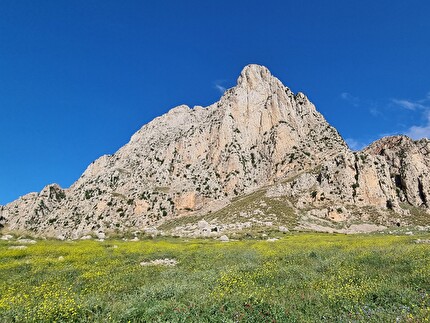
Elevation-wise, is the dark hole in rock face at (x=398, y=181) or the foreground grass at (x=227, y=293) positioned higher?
the dark hole in rock face at (x=398, y=181)

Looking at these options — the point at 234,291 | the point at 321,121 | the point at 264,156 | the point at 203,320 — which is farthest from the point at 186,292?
the point at 321,121

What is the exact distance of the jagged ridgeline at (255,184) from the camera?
120 m

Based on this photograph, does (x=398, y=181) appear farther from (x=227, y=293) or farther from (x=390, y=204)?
(x=227, y=293)

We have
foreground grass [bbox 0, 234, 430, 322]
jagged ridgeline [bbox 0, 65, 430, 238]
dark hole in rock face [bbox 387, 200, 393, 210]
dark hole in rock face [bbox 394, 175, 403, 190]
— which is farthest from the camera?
dark hole in rock face [bbox 394, 175, 403, 190]

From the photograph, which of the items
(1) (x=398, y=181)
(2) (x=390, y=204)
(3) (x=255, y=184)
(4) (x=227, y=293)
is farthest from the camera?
(3) (x=255, y=184)

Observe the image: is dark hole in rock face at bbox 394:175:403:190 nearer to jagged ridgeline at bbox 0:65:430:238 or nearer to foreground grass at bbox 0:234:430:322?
jagged ridgeline at bbox 0:65:430:238

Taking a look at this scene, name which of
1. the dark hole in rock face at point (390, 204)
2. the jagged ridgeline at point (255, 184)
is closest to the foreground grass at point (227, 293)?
the jagged ridgeline at point (255, 184)

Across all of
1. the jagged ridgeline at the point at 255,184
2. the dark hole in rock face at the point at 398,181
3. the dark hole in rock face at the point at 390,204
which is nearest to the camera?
the jagged ridgeline at the point at 255,184

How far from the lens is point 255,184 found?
168 meters

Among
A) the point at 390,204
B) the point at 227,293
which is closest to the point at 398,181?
the point at 390,204

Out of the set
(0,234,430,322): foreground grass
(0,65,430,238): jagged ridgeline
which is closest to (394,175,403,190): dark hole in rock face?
(0,65,430,238): jagged ridgeline

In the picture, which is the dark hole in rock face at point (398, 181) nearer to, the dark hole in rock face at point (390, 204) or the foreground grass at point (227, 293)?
the dark hole in rock face at point (390, 204)

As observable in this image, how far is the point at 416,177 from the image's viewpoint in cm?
14925

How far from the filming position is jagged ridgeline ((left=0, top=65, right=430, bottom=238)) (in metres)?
120
